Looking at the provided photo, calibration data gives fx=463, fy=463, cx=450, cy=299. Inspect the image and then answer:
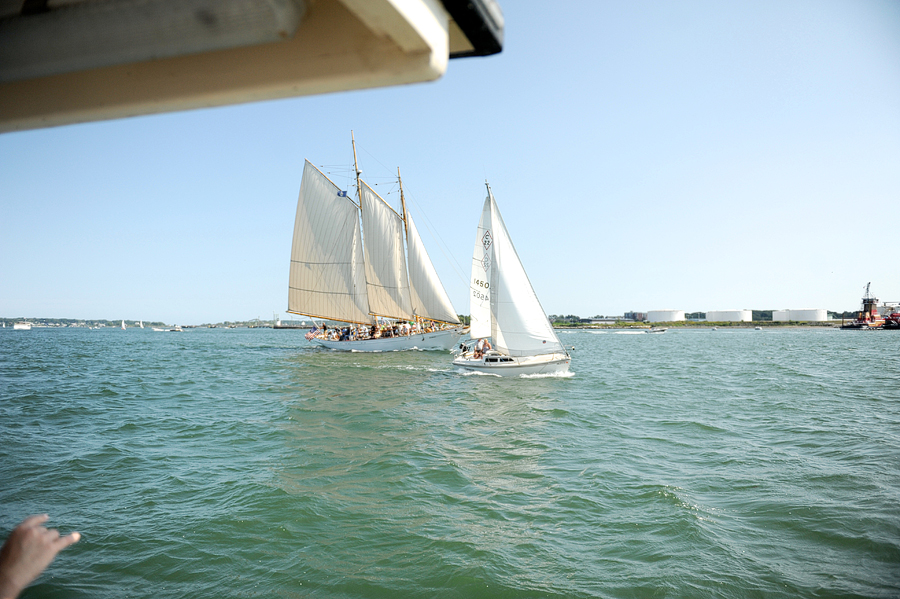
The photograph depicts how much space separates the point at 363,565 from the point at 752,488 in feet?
25.4

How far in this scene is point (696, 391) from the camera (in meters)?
23.0

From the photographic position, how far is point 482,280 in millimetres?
26156

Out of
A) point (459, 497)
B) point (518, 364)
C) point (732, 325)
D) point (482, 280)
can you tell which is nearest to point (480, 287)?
point (482, 280)

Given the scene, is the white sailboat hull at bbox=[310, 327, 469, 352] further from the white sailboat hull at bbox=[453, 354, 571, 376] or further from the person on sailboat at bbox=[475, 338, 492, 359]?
the white sailboat hull at bbox=[453, 354, 571, 376]

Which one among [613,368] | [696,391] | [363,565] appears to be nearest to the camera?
[363,565]

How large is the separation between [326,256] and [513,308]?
29.1 meters

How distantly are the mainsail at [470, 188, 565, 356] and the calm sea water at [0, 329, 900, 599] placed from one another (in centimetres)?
658

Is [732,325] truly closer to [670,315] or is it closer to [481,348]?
[670,315]

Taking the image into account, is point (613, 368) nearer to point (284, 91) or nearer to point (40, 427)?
point (40, 427)

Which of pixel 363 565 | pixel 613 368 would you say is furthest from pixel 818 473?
pixel 613 368

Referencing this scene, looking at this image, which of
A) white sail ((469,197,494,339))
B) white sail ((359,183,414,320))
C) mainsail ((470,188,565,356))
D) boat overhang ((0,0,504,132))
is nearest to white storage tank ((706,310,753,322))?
white sail ((359,183,414,320))

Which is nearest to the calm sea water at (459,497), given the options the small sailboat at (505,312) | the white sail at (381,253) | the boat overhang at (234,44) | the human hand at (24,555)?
the human hand at (24,555)

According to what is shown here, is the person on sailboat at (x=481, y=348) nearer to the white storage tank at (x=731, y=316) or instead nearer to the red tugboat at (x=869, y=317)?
the red tugboat at (x=869, y=317)

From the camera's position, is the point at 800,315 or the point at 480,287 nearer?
the point at 480,287
